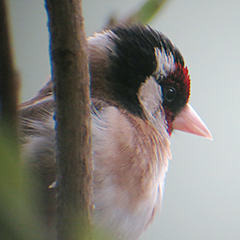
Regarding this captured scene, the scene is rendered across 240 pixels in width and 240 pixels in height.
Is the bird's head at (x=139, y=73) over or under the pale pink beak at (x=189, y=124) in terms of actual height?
over

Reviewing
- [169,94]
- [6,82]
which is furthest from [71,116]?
[169,94]

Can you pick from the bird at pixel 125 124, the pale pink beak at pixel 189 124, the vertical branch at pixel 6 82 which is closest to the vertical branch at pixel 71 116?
the vertical branch at pixel 6 82

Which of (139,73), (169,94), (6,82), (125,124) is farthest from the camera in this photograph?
(169,94)

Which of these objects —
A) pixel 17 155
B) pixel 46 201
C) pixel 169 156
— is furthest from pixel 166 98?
pixel 17 155

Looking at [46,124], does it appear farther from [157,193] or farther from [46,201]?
[157,193]

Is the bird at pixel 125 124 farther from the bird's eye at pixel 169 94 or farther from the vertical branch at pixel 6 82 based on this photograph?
the vertical branch at pixel 6 82

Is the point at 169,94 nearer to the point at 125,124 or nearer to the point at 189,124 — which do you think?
the point at 189,124

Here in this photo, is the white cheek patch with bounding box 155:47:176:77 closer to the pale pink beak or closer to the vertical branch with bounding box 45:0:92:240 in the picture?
the pale pink beak

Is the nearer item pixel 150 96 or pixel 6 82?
pixel 6 82
